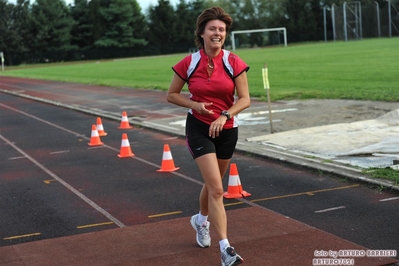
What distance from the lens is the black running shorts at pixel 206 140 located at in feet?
20.1

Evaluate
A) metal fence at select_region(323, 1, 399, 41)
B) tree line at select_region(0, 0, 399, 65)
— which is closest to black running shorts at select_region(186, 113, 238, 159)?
metal fence at select_region(323, 1, 399, 41)

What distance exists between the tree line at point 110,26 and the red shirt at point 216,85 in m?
86.9

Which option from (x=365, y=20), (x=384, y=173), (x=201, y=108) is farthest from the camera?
(x=365, y=20)

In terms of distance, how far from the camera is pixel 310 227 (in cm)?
718

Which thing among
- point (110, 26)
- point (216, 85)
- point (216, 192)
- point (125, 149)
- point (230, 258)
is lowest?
point (125, 149)

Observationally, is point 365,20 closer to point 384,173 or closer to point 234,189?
point 384,173

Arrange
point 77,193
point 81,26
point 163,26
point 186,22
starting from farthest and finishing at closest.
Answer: point 186,22, point 163,26, point 81,26, point 77,193

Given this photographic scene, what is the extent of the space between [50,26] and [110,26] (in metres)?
8.95

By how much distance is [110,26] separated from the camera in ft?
331

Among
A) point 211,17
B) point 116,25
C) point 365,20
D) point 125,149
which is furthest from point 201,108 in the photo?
point 116,25

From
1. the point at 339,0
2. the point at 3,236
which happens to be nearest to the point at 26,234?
the point at 3,236

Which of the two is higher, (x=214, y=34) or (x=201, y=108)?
(x=214, y=34)

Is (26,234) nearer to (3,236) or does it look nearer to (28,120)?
(3,236)

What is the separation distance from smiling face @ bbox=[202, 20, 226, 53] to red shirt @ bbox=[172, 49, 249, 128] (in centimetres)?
11
